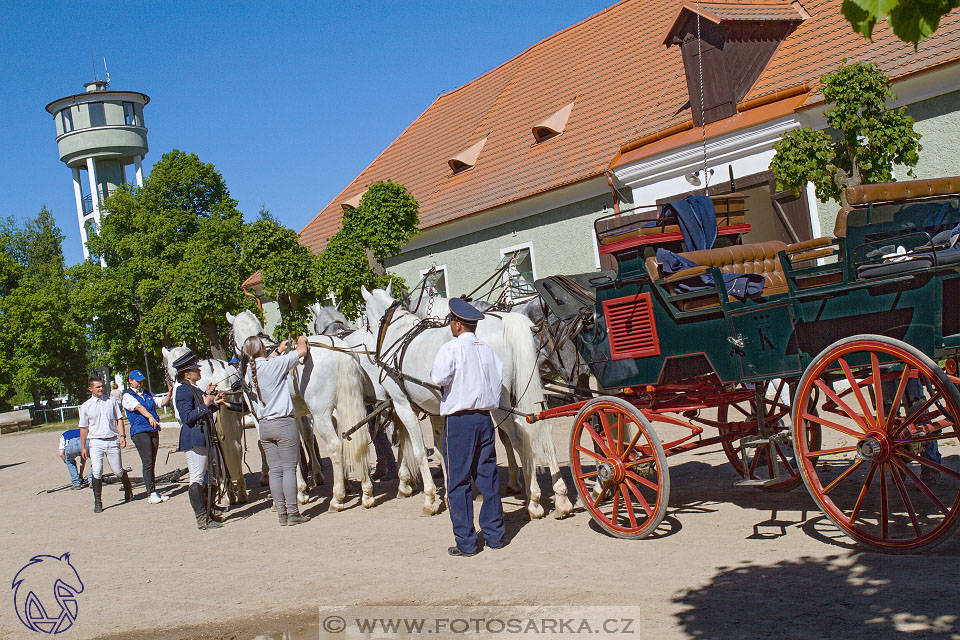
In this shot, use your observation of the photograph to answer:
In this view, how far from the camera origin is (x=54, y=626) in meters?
5.90

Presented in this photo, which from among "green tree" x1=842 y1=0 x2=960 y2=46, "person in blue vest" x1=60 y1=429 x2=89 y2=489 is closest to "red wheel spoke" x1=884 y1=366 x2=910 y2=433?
"green tree" x1=842 y1=0 x2=960 y2=46

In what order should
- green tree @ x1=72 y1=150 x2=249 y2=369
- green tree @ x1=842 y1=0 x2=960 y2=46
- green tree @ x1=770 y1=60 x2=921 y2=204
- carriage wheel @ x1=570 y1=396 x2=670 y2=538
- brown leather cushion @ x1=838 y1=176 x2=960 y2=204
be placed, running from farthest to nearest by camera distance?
green tree @ x1=72 y1=150 x2=249 y2=369 → green tree @ x1=770 y1=60 x2=921 y2=204 → carriage wheel @ x1=570 y1=396 x2=670 y2=538 → brown leather cushion @ x1=838 y1=176 x2=960 y2=204 → green tree @ x1=842 y1=0 x2=960 y2=46

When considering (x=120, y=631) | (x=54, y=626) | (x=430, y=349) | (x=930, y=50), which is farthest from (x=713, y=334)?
(x=930, y=50)

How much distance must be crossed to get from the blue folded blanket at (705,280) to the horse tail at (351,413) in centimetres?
416

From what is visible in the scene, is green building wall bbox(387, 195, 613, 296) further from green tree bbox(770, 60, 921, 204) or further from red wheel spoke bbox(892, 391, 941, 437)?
red wheel spoke bbox(892, 391, 941, 437)

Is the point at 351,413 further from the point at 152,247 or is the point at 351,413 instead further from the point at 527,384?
the point at 152,247

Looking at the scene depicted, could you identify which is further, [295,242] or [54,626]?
[295,242]

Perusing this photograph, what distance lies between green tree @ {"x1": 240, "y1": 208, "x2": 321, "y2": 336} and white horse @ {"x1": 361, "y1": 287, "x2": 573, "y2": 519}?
22.1ft

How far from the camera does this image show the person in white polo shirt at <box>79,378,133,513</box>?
1121cm

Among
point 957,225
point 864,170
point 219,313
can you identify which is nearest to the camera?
point 957,225

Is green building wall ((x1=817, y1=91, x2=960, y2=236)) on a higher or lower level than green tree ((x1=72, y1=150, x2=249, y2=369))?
lower

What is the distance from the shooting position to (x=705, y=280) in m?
5.98

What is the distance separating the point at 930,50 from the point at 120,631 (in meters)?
11.9

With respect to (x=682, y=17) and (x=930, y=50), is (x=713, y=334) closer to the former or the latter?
(x=930, y=50)
